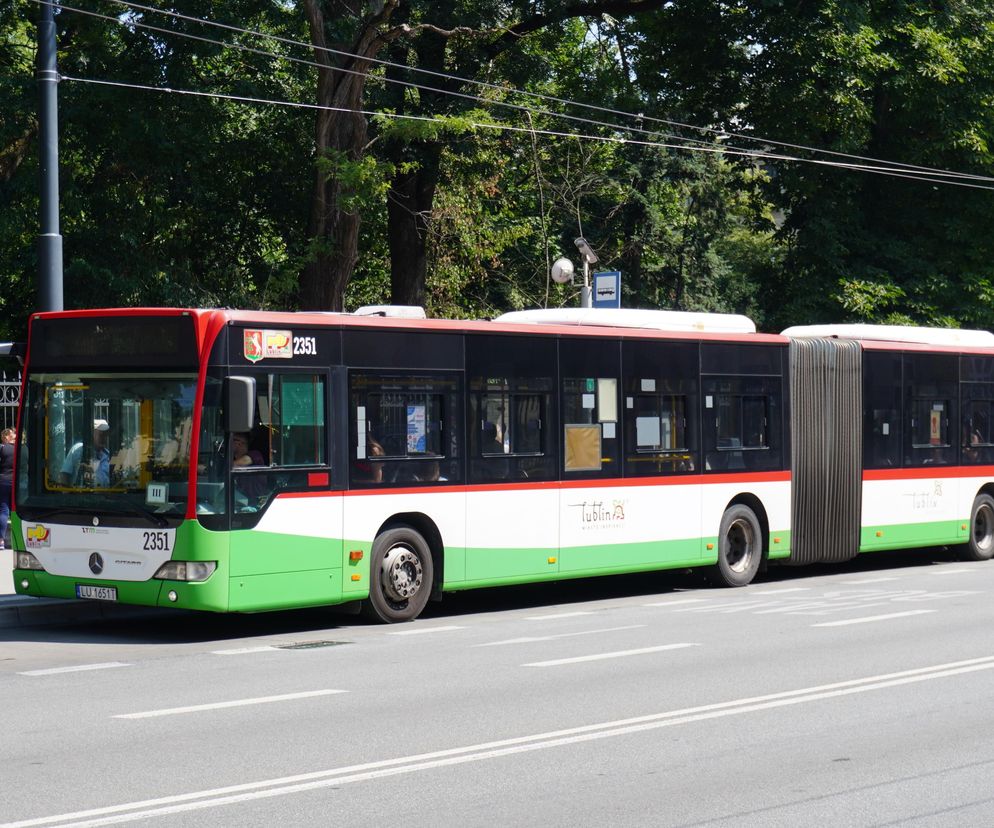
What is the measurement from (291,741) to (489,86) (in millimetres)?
20371

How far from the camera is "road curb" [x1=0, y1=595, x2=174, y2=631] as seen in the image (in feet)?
45.2

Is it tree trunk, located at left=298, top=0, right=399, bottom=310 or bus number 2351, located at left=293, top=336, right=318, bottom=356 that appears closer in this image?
bus number 2351, located at left=293, top=336, right=318, bottom=356

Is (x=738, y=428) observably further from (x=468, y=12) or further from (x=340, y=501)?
(x=468, y=12)

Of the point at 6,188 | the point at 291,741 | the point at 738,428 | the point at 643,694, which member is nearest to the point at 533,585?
the point at 738,428

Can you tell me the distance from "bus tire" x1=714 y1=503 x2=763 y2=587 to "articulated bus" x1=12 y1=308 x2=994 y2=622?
0.09ft

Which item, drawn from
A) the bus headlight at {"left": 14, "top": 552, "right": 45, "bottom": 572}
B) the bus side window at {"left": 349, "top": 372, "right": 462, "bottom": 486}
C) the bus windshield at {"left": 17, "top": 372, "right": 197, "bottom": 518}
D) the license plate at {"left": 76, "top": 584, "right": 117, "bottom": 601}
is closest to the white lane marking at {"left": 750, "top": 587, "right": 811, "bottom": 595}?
the bus side window at {"left": 349, "top": 372, "right": 462, "bottom": 486}

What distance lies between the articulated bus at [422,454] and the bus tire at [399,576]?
0.9 inches

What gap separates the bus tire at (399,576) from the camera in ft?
46.0

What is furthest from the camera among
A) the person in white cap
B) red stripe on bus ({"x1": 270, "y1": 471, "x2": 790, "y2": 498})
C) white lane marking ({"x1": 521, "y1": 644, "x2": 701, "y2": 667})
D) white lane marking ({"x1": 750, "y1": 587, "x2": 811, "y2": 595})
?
white lane marking ({"x1": 750, "y1": 587, "x2": 811, "y2": 595})

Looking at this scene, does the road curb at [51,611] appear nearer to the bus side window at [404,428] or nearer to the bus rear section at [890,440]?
the bus side window at [404,428]

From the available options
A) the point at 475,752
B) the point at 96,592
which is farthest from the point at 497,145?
the point at 475,752

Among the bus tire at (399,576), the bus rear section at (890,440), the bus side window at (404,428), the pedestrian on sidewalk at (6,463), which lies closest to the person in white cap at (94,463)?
the bus side window at (404,428)

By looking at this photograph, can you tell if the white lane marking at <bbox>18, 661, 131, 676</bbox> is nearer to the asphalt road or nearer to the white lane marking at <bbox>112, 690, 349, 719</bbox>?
the asphalt road

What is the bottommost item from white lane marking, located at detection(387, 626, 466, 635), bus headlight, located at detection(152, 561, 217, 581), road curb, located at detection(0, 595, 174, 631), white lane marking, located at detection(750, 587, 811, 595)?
white lane marking, located at detection(750, 587, 811, 595)
